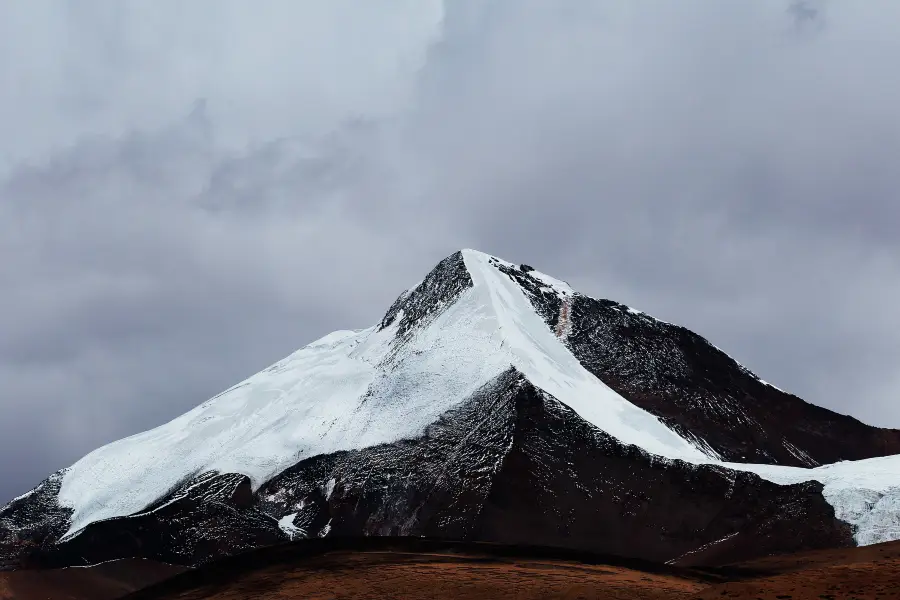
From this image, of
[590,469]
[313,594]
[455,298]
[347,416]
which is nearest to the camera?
[313,594]

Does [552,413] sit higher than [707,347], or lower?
lower

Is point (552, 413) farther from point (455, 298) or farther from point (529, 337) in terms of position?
point (455, 298)

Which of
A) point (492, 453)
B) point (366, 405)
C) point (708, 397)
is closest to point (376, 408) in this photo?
point (366, 405)

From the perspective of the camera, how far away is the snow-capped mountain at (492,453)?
74.7 metres

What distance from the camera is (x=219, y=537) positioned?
275ft

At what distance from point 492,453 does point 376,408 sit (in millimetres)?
20464

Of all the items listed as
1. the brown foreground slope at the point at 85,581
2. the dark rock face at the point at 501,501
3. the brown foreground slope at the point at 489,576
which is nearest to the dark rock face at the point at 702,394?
the dark rock face at the point at 501,501

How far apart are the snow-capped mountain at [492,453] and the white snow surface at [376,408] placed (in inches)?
10.6

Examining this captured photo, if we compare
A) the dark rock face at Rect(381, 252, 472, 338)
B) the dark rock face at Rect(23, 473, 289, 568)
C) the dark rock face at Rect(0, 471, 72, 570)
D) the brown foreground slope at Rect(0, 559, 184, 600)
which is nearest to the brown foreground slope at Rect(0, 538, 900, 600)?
the brown foreground slope at Rect(0, 559, 184, 600)

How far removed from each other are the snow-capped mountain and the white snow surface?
0.27 metres

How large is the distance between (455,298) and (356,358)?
15167mm

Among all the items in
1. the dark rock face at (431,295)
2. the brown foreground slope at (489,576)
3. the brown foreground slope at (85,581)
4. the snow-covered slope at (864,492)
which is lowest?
the brown foreground slope at (85,581)

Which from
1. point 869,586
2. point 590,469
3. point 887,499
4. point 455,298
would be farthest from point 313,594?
point 455,298

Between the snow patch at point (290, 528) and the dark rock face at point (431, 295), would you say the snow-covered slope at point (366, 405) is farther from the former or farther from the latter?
the snow patch at point (290, 528)
